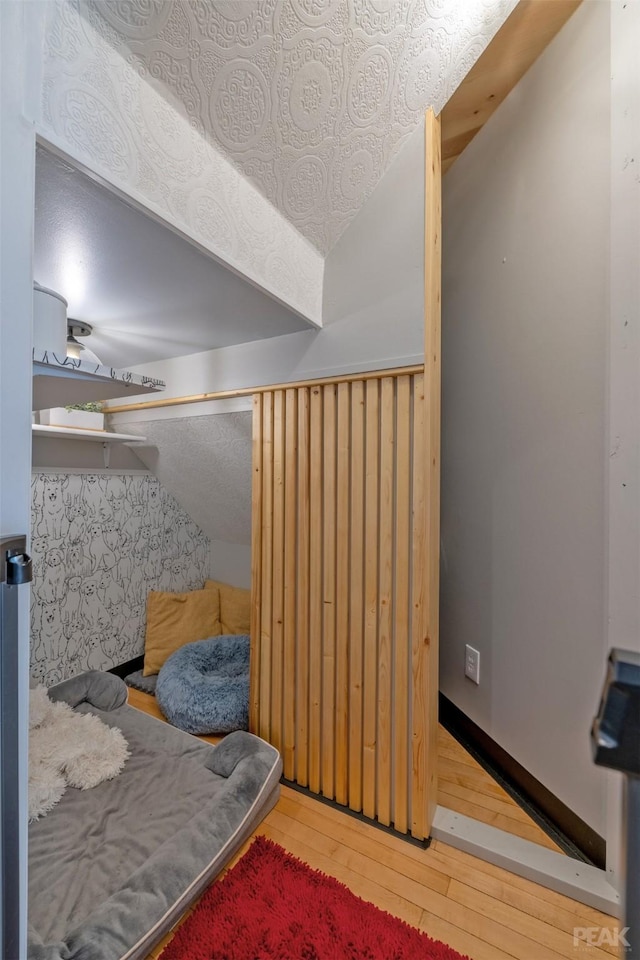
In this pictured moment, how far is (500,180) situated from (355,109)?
2.54 ft

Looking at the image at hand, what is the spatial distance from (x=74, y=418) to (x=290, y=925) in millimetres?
2255

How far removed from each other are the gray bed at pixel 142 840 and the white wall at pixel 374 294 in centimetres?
155

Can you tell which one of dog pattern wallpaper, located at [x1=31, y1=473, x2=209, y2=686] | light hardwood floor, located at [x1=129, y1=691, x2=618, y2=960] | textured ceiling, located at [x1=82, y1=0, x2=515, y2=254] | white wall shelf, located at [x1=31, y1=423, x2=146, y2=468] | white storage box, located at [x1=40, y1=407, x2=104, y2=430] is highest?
textured ceiling, located at [x1=82, y1=0, x2=515, y2=254]

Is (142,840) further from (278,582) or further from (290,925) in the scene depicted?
(278,582)

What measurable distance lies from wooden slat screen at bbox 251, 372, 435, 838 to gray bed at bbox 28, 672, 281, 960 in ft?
0.80

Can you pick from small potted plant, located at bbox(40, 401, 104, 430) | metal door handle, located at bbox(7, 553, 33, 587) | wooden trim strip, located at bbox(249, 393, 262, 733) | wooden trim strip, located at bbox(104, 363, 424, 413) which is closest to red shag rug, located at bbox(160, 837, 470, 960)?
wooden trim strip, located at bbox(249, 393, 262, 733)

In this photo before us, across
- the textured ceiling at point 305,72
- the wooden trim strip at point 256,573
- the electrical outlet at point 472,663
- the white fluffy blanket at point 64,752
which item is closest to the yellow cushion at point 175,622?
the white fluffy blanket at point 64,752

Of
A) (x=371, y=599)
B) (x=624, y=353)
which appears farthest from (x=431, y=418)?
(x=371, y=599)

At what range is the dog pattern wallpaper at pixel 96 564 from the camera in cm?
206

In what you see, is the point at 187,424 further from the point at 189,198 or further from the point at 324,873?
the point at 324,873

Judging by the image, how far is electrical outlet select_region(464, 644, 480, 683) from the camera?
170cm

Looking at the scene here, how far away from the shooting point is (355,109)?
1170mm

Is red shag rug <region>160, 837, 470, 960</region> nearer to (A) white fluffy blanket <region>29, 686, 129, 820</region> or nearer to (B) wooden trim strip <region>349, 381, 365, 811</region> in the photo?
(B) wooden trim strip <region>349, 381, 365, 811</region>

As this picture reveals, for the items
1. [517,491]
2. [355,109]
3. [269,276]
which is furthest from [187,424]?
[517,491]
